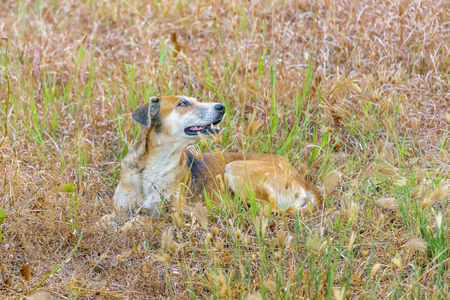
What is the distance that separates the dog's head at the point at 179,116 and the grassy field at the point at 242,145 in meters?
0.36

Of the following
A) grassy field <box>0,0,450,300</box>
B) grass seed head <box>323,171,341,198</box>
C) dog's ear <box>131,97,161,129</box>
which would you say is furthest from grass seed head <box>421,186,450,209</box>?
dog's ear <box>131,97,161,129</box>

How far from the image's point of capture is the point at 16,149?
17.4ft

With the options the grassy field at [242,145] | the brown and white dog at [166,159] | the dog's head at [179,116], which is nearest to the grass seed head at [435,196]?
the grassy field at [242,145]

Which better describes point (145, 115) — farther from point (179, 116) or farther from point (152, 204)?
point (152, 204)

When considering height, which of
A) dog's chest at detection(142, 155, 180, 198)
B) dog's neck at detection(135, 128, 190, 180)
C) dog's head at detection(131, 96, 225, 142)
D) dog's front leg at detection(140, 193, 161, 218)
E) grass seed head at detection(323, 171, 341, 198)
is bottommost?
dog's front leg at detection(140, 193, 161, 218)

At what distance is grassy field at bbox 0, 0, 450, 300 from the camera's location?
3.35m

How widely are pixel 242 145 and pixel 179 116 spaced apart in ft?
4.77

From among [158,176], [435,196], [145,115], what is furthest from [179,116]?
[435,196]

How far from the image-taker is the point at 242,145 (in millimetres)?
3688

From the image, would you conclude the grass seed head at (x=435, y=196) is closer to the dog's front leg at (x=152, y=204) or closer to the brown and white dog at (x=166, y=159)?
the brown and white dog at (x=166, y=159)

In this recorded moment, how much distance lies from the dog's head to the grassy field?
1.19ft

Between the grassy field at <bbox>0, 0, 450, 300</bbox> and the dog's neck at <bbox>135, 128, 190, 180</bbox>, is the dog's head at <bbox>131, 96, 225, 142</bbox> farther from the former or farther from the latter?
the grassy field at <bbox>0, 0, 450, 300</bbox>

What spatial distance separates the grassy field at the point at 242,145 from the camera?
132 inches

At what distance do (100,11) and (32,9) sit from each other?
5.08 ft
